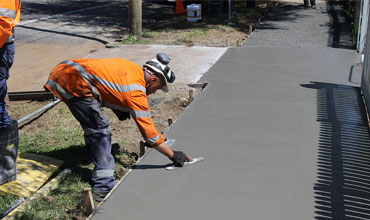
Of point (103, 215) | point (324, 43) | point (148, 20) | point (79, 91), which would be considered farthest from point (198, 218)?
point (148, 20)

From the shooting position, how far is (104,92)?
15.8 feet

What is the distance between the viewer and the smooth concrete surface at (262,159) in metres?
4.40

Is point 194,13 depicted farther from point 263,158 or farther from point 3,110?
point 3,110

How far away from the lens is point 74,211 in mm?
4562

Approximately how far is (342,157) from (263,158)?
2.96ft

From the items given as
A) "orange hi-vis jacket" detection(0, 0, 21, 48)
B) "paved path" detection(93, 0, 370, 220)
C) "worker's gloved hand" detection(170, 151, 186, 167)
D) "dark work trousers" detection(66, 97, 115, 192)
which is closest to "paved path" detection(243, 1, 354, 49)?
"paved path" detection(93, 0, 370, 220)

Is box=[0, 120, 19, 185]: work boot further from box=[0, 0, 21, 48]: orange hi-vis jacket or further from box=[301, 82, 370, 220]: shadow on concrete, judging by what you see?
box=[301, 82, 370, 220]: shadow on concrete

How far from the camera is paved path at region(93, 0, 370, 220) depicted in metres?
4.40

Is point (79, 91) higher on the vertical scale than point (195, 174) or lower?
higher

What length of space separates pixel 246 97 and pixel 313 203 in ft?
11.9

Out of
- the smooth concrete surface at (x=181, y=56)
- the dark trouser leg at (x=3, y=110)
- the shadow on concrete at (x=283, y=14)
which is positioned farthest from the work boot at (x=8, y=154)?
the shadow on concrete at (x=283, y=14)

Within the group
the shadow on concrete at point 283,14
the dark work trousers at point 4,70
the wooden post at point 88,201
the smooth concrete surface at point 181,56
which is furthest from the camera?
the shadow on concrete at point 283,14

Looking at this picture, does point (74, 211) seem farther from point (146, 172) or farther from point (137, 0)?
point (137, 0)

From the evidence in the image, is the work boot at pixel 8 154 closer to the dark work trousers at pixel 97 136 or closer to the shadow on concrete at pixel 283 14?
the dark work trousers at pixel 97 136
